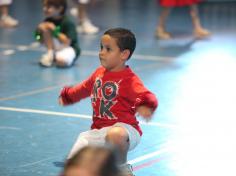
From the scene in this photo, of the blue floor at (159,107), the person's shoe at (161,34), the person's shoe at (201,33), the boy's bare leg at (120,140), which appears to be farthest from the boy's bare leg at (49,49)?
the boy's bare leg at (120,140)

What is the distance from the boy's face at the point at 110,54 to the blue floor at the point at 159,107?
0.69 m

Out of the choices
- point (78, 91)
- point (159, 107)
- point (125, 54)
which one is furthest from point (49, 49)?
point (125, 54)

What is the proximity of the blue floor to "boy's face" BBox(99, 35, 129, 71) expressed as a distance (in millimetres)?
691

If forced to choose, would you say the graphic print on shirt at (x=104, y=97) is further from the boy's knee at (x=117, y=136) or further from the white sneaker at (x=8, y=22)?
the white sneaker at (x=8, y=22)

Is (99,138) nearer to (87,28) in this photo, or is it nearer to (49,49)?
(49,49)

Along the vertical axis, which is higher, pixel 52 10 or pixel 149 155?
pixel 52 10

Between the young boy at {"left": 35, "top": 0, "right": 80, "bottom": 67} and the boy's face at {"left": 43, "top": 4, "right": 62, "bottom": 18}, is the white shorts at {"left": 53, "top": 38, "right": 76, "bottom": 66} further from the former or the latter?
the boy's face at {"left": 43, "top": 4, "right": 62, "bottom": 18}

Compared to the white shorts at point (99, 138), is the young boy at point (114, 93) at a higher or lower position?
higher

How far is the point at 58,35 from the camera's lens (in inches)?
289

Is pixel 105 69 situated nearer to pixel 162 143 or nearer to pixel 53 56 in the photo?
pixel 162 143

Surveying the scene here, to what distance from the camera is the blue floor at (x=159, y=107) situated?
13.9 ft

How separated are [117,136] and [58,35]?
3.95m

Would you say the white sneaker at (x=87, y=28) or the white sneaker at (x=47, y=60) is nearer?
the white sneaker at (x=47, y=60)

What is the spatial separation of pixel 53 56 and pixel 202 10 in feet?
16.6
